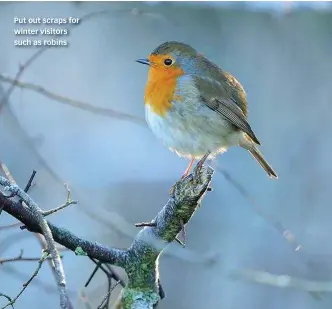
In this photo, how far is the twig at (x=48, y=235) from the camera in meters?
1.49

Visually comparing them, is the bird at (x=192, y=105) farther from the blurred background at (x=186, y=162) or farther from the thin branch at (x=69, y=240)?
the blurred background at (x=186, y=162)

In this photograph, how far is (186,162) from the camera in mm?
4754

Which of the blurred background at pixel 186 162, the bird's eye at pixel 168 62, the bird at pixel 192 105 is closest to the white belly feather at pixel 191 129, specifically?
the bird at pixel 192 105

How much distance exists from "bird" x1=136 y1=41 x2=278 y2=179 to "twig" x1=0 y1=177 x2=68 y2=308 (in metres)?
1.01

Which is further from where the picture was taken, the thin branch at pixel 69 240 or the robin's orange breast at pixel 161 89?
the robin's orange breast at pixel 161 89

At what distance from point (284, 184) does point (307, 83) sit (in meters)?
0.76

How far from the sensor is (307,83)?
16.7ft

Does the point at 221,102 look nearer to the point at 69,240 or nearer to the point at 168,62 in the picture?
the point at 168,62

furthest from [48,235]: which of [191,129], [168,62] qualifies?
[168,62]

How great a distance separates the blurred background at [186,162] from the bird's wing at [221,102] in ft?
5.02

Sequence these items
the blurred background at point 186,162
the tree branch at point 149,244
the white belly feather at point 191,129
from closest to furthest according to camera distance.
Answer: the tree branch at point 149,244, the white belly feather at point 191,129, the blurred background at point 186,162

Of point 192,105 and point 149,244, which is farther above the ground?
point 192,105

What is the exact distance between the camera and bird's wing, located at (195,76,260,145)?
2.78 meters

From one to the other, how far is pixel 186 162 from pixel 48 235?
3136mm
